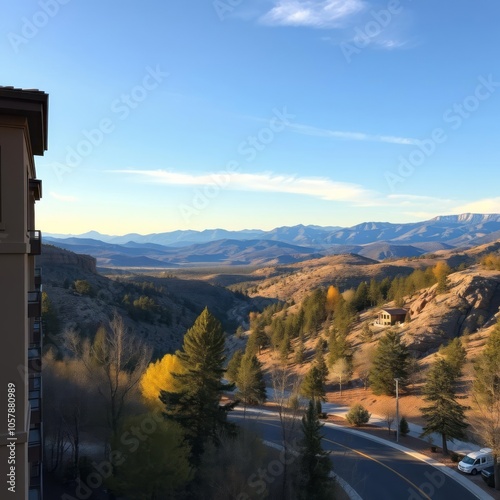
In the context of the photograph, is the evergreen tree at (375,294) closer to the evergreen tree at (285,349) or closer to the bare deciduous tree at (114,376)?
the evergreen tree at (285,349)

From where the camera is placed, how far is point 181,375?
77.8 ft

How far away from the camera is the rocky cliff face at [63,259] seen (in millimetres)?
74400

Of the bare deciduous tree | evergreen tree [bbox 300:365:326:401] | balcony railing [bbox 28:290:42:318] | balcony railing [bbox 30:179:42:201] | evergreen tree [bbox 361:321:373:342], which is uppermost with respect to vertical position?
balcony railing [bbox 30:179:42:201]

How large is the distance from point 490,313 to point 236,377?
30813mm

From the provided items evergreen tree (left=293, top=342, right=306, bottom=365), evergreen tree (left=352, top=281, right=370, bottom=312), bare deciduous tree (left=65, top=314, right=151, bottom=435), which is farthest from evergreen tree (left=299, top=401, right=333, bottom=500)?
evergreen tree (left=352, top=281, right=370, bottom=312)

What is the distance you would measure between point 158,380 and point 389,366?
2169 cm

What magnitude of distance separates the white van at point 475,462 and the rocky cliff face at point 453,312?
70.2 ft

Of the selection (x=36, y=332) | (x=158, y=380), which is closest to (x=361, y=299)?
(x=158, y=380)

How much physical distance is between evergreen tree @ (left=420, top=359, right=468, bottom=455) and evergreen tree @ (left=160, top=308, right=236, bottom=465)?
13.7 m

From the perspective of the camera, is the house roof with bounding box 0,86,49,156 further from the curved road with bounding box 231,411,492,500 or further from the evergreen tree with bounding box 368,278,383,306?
the evergreen tree with bounding box 368,278,383,306

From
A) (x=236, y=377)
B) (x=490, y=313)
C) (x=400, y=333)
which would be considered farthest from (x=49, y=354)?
(x=490, y=313)

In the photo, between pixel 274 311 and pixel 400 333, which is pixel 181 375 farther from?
pixel 274 311

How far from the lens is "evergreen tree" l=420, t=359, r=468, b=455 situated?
87.4 feet

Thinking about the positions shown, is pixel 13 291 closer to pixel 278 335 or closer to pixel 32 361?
pixel 32 361
